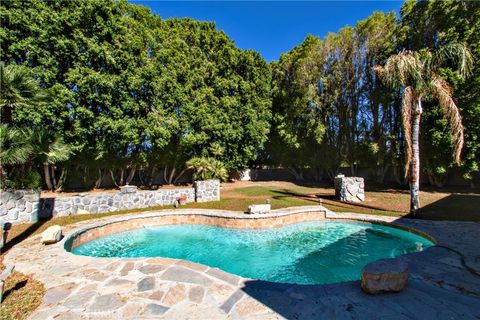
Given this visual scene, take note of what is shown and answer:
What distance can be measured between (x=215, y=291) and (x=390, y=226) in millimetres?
8481

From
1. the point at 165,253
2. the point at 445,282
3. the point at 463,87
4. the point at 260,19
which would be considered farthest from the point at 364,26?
the point at 165,253

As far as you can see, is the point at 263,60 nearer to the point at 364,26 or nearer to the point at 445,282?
the point at 364,26

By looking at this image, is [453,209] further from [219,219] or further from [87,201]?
[87,201]

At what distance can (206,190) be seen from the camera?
15.0 metres

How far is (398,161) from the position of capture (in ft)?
65.7

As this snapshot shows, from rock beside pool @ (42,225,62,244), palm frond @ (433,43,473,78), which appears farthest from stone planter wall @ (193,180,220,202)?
palm frond @ (433,43,473,78)

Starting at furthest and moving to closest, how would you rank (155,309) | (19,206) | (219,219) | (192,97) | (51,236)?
(192,97), (219,219), (19,206), (51,236), (155,309)

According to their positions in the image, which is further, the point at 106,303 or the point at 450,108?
the point at 450,108

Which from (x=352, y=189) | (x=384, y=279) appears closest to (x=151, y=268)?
(x=384, y=279)

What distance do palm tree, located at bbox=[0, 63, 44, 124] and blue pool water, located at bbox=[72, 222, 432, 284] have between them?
231 inches

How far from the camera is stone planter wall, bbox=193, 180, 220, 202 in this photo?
48.5 ft

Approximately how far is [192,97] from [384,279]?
19.6m

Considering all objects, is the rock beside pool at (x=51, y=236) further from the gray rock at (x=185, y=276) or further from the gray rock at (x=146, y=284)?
the gray rock at (x=185, y=276)

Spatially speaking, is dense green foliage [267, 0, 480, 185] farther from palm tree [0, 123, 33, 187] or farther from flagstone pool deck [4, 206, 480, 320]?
palm tree [0, 123, 33, 187]
